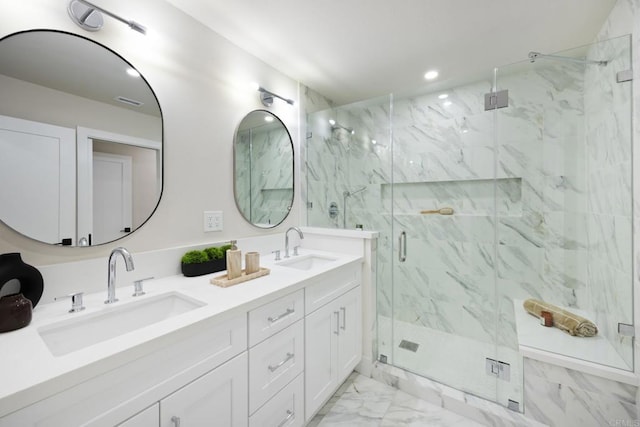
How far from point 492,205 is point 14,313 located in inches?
114

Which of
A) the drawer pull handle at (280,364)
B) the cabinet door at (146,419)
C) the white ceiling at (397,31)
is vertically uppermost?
the white ceiling at (397,31)

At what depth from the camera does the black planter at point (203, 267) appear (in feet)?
4.91

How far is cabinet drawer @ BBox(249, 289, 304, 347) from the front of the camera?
3.79 feet

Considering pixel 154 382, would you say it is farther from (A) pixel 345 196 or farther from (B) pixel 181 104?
(A) pixel 345 196

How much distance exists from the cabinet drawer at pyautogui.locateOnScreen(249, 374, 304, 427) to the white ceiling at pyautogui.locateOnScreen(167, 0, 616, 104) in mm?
2094

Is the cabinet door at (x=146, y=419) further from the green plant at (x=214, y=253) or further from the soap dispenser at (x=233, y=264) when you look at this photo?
the green plant at (x=214, y=253)

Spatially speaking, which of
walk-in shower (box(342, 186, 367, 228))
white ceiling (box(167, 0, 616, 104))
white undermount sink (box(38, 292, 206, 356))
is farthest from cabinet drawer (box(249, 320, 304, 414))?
white ceiling (box(167, 0, 616, 104))

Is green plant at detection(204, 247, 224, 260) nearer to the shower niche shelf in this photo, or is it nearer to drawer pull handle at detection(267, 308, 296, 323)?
drawer pull handle at detection(267, 308, 296, 323)

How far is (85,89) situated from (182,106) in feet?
1.47

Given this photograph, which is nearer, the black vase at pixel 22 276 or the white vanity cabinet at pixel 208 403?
the white vanity cabinet at pixel 208 403

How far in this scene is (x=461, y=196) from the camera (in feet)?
8.35

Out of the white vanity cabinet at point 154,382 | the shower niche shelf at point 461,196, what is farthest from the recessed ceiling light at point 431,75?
the white vanity cabinet at point 154,382

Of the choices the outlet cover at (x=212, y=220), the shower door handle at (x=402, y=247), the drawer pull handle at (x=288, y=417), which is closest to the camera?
the drawer pull handle at (x=288, y=417)

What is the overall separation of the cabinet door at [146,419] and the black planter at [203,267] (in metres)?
0.75
